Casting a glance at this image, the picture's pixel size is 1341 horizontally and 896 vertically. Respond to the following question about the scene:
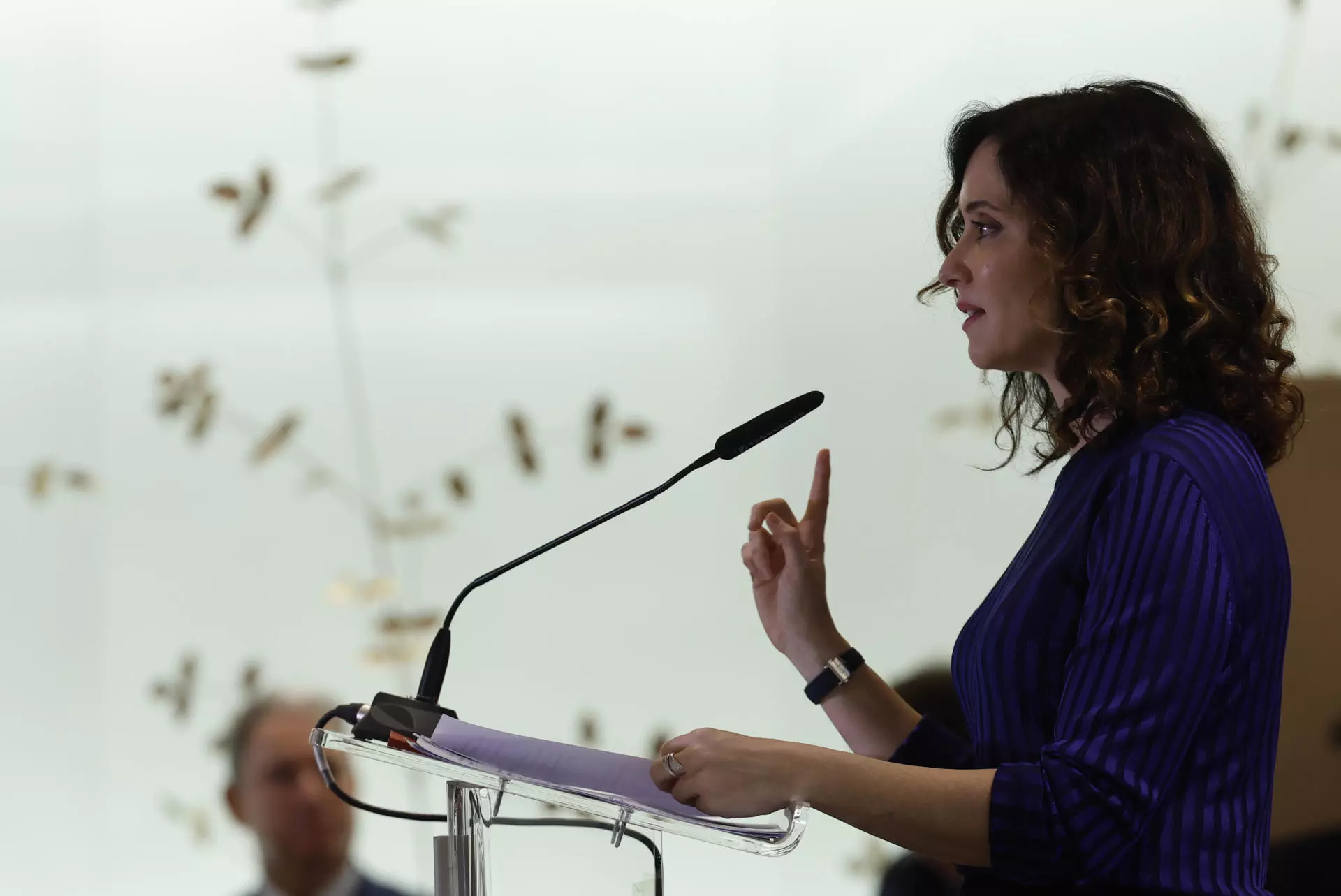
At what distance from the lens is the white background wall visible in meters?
2.12

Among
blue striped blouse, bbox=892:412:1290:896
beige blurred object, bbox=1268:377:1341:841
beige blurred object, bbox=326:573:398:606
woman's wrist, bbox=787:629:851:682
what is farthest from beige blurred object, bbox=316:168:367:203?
beige blurred object, bbox=1268:377:1341:841

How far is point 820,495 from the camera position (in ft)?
5.08

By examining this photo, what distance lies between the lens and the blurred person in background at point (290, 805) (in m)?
2.10

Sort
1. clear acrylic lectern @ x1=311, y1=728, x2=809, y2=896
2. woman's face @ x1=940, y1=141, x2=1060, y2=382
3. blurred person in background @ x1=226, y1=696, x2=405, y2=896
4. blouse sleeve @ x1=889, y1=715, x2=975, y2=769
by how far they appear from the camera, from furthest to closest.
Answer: blurred person in background @ x1=226, y1=696, x2=405, y2=896
blouse sleeve @ x1=889, y1=715, x2=975, y2=769
woman's face @ x1=940, y1=141, x2=1060, y2=382
clear acrylic lectern @ x1=311, y1=728, x2=809, y2=896

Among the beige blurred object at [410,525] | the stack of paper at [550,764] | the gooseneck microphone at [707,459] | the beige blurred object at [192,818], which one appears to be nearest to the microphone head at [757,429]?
the gooseneck microphone at [707,459]

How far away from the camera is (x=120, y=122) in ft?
7.07

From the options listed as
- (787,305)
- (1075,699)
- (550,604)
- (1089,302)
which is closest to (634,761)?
(1075,699)

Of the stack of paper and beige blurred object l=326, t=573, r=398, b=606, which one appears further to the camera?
beige blurred object l=326, t=573, r=398, b=606

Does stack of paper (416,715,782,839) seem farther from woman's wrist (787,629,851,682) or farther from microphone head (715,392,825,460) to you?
woman's wrist (787,629,851,682)

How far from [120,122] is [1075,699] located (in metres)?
1.86

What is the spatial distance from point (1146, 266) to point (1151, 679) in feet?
1.35

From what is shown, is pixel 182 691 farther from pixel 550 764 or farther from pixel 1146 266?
pixel 1146 266

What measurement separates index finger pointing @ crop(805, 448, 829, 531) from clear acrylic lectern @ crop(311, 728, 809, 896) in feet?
1.81

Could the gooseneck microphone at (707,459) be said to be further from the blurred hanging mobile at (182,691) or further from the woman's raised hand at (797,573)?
the blurred hanging mobile at (182,691)
